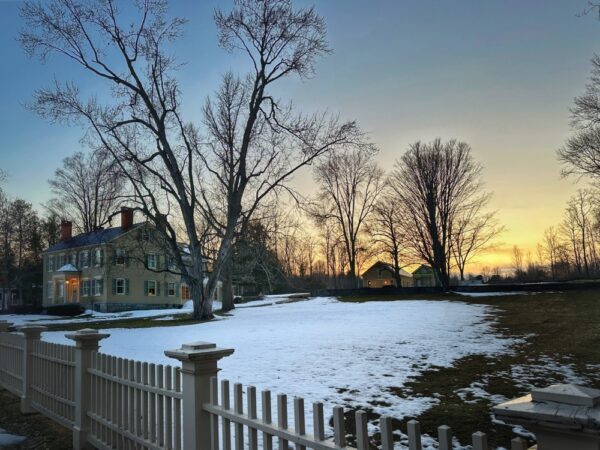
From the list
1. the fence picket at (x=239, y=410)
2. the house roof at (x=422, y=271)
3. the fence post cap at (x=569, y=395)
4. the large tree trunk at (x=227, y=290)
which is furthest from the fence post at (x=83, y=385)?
the house roof at (x=422, y=271)

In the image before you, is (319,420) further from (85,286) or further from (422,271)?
(422,271)

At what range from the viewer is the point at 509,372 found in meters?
8.84

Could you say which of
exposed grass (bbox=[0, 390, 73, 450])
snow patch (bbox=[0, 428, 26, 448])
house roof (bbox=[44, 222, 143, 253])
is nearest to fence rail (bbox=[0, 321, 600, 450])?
exposed grass (bbox=[0, 390, 73, 450])

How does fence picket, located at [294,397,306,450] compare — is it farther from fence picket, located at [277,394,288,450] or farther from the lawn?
the lawn

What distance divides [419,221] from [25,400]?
116 ft

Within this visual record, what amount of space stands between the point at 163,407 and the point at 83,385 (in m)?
2.13

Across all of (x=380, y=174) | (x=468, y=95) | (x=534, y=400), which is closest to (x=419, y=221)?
(x=380, y=174)

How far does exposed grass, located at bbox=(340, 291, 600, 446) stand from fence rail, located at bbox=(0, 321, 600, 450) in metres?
0.87

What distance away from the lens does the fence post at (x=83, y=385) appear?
5664mm

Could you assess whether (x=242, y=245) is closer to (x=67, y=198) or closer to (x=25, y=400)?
(x=25, y=400)

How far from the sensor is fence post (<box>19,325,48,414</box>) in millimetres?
7551

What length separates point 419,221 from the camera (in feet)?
129

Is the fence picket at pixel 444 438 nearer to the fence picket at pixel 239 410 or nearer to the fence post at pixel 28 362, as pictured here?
the fence picket at pixel 239 410

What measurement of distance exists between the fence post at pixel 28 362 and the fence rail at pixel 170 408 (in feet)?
0.05
